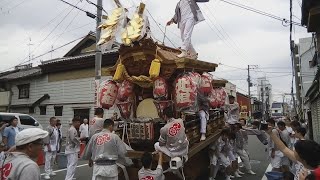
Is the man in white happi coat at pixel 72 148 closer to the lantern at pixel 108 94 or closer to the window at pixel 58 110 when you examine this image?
the lantern at pixel 108 94

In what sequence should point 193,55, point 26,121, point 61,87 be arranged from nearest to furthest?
point 193,55
point 26,121
point 61,87

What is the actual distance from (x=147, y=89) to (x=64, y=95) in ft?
52.2

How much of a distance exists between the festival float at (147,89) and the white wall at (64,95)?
1350 cm

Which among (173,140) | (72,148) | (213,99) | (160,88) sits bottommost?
(72,148)

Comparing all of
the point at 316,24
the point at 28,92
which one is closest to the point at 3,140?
the point at 316,24

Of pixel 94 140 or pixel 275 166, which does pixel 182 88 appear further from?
pixel 275 166

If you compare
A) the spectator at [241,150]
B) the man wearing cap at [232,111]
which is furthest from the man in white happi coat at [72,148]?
the spectator at [241,150]

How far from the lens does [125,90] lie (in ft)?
25.2

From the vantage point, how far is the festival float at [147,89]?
7008 millimetres

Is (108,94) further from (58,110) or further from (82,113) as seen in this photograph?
(58,110)

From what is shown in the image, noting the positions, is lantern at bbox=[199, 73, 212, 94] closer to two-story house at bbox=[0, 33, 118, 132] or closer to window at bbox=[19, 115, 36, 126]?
window at bbox=[19, 115, 36, 126]

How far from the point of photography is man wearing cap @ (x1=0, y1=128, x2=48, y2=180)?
9.53 feet

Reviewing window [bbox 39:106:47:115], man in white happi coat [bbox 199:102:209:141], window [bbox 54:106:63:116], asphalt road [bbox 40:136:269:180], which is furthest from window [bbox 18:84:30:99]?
man in white happi coat [bbox 199:102:209:141]

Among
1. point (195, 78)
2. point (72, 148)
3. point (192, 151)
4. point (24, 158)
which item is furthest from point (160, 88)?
point (24, 158)
